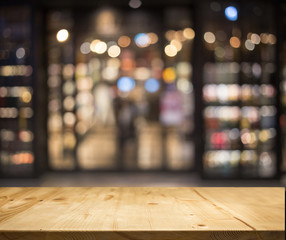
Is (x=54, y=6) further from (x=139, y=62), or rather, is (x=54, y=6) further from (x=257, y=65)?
(x=257, y=65)

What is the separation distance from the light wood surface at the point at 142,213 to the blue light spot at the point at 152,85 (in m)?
6.13

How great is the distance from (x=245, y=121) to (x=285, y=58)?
157 centimetres

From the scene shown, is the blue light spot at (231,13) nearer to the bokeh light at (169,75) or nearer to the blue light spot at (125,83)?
the bokeh light at (169,75)

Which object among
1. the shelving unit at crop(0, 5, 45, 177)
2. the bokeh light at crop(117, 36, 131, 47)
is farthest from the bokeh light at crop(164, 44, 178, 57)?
the shelving unit at crop(0, 5, 45, 177)

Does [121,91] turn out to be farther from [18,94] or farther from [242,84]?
[242,84]

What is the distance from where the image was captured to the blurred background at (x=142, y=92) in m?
6.59

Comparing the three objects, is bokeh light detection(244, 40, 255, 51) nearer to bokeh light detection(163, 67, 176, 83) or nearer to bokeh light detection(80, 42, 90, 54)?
bokeh light detection(163, 67, 176, 83)

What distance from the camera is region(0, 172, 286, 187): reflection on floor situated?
6123 millimetres

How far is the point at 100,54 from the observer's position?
24.0 feet

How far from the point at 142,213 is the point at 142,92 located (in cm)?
649

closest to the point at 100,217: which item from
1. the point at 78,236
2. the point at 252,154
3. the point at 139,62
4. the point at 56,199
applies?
the point at 78,236

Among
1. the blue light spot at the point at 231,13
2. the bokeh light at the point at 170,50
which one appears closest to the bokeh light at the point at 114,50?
the bokeh light at the point at 170,50

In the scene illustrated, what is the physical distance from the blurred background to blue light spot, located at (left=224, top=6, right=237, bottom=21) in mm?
17

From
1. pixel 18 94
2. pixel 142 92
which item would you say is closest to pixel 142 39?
pixel 142 92
